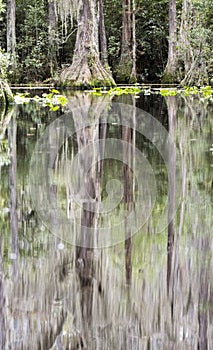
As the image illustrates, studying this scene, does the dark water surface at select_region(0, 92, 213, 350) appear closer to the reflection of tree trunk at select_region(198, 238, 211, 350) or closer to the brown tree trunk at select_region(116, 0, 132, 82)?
the reflection of tree trunk at select_region(198, 238, 211, 350)

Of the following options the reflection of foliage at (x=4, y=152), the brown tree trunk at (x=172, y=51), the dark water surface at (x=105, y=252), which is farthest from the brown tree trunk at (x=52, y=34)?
the dark water surface at (x=105, y=252)

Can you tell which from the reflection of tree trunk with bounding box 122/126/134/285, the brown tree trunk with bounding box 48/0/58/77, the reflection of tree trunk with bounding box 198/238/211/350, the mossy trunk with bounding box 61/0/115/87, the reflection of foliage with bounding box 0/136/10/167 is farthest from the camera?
the brown tree trunk with bounding box 48/0/58/77

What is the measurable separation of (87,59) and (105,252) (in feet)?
51.5

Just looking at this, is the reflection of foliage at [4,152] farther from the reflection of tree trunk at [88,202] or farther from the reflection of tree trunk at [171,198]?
the reflection of tree trunk at [171,198]

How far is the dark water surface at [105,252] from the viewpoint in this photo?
1.67 metres

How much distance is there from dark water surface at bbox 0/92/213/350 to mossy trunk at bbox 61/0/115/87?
1293cm

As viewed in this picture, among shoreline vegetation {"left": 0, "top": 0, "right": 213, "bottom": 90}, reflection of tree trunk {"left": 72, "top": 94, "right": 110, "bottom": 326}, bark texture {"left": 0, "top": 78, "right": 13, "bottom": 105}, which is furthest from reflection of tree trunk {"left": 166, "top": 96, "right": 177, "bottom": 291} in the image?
shoreline vegetation {"left": 0, "top": 0, "right": 213, "bottom": 90}

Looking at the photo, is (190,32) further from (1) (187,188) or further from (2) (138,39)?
(1) (187,188)

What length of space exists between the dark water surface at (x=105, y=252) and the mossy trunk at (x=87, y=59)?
1293 centimetres

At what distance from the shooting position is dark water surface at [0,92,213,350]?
5.49 ft

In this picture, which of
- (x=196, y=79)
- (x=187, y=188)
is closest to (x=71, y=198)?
(x=187, y=188)

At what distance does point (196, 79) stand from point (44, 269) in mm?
14978

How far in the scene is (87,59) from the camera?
17.6 meters

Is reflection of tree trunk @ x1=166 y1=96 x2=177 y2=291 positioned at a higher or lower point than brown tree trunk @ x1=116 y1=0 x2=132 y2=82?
lower
